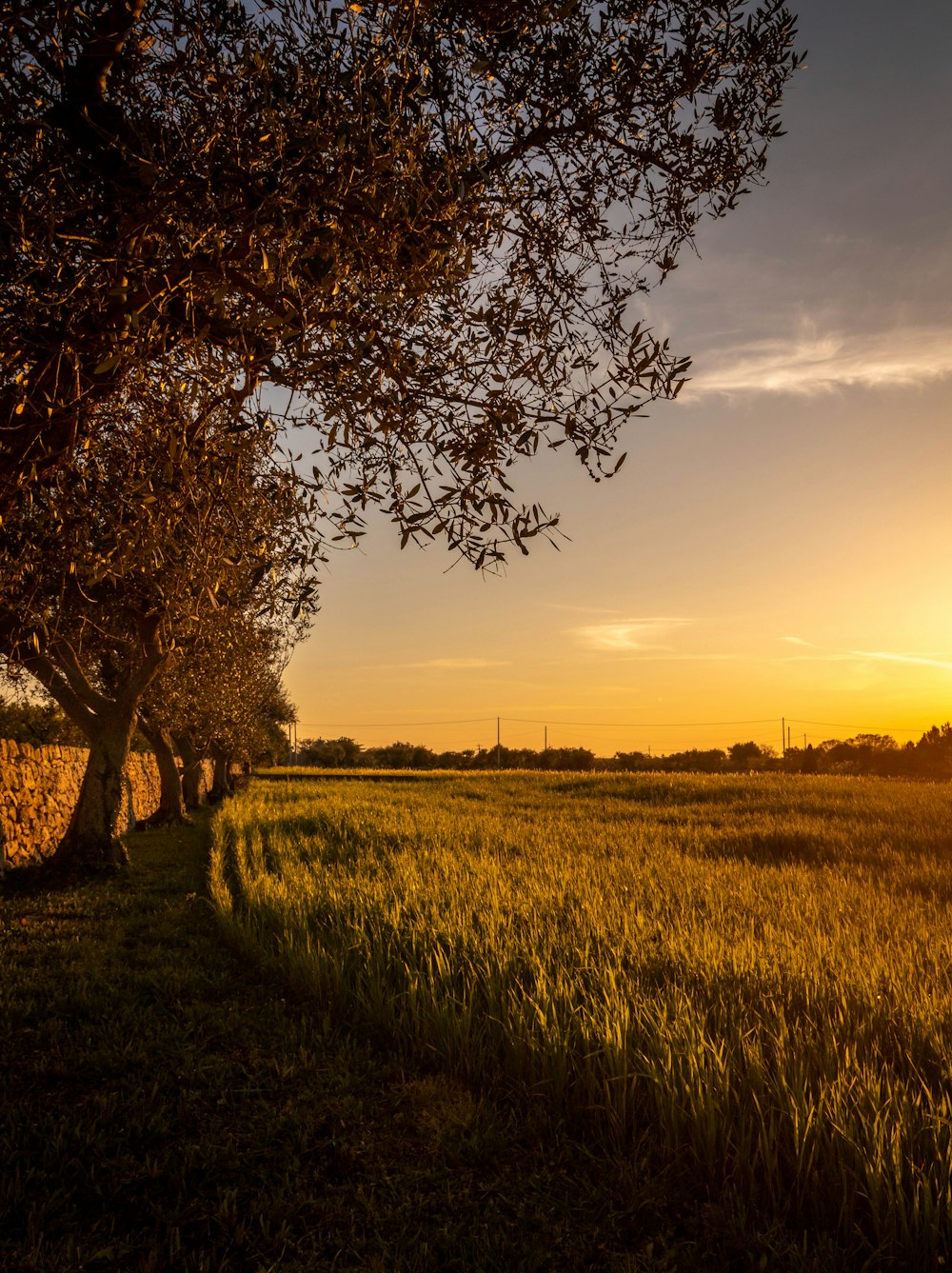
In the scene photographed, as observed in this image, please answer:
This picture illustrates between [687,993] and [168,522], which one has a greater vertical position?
[168,522]

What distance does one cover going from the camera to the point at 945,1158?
14.7 ft

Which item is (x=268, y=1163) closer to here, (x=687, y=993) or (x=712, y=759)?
(x=687, y=993)

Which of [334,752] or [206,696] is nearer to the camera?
[206,696]

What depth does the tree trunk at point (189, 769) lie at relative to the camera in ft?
134

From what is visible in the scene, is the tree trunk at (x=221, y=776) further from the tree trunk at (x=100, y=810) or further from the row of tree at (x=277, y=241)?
the row of tree at (x=277, y=241)

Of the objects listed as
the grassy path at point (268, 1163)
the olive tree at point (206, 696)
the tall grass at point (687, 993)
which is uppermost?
the olive tree at point (206, 696)

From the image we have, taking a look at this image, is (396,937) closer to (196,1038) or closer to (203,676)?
(196,1038)

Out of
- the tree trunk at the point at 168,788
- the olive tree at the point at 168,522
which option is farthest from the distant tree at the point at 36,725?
→ the olive tree at the point at 168,522

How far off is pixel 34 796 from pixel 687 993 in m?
21.2

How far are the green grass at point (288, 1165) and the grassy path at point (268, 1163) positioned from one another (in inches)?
0.5

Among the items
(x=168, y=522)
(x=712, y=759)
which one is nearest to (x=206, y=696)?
(x=168, y=522)

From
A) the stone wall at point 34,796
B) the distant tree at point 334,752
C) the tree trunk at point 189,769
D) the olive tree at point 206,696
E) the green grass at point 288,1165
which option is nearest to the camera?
the green grass at point 288,1165

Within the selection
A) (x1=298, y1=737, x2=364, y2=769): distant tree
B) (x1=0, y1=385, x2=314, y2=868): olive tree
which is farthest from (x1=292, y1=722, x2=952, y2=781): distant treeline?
(x1=0, y1=385, x2=314, y2=868): olive tree

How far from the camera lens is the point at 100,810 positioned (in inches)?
737
